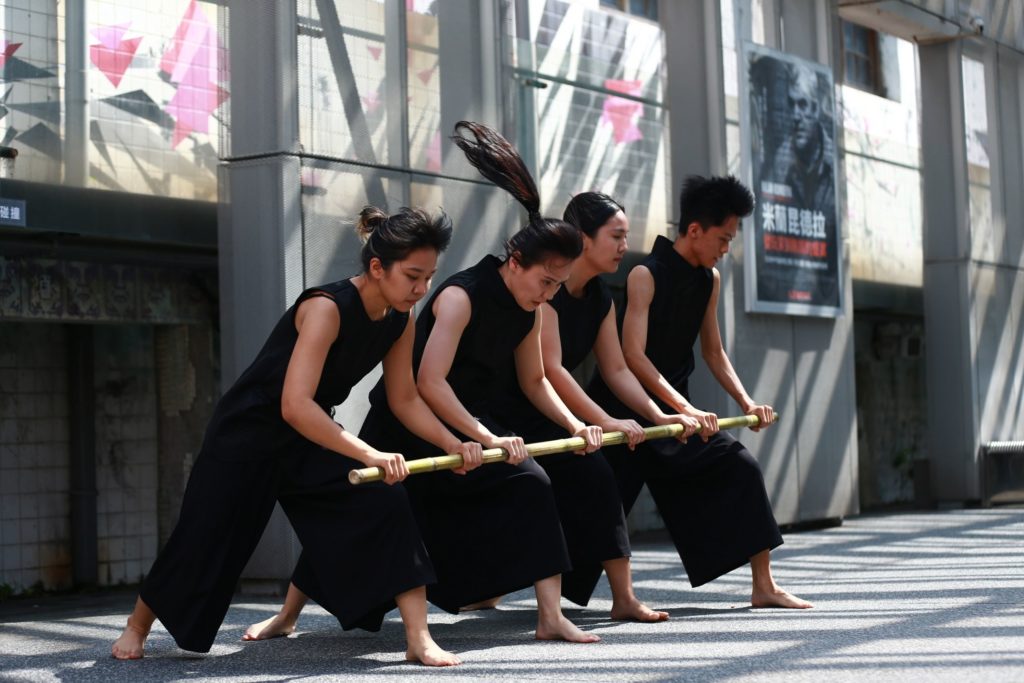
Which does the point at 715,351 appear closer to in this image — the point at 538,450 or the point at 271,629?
the point at 538,450

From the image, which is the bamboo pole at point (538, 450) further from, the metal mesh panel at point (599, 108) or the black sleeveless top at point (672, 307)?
the metal mesh panel at point (599, 108)

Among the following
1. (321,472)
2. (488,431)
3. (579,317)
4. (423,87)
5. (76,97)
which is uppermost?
(423,87)

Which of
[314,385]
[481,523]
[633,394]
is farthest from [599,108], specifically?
[314,385]

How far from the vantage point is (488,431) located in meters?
5.41

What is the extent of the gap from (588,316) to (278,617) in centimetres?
157

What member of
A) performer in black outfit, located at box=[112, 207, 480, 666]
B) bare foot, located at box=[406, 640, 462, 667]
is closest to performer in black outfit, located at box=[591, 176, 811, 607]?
performer in black outfit, located at box=[112, 207, 480, 666]

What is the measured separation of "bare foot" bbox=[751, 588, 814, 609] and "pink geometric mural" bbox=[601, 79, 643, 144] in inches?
185

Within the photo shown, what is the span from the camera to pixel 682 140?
35.1ft

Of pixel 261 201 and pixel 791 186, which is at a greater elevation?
pixel 791 186

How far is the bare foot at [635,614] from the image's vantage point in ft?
19.8

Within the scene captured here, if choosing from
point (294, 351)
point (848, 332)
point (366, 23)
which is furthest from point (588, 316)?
point (848, 332)

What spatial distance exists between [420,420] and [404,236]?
2.13ft

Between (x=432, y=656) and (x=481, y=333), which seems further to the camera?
(x=481, y=333)

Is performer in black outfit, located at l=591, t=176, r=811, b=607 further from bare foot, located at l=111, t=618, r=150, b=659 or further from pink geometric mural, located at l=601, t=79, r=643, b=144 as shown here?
pink geometric mural, located at l=601, t=79, r=643, b=144
